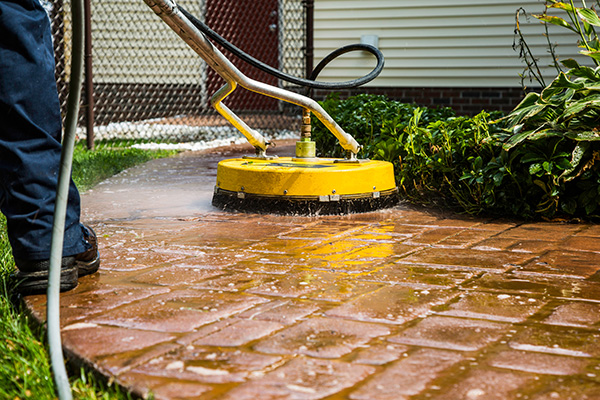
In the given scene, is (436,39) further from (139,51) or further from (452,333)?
(452,333)

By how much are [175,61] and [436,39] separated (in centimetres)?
519

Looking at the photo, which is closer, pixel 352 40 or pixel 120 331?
pixel 120 331

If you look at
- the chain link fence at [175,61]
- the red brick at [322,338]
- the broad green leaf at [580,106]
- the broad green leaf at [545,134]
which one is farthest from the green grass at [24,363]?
the chain link fence at [175,61]

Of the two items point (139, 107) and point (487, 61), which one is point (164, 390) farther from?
point (139, 107)

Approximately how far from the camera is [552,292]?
8.43 ft

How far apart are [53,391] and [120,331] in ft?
1.11

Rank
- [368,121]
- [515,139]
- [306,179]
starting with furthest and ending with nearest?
1. [368,121]
2. [306,179]
3. [515,139]

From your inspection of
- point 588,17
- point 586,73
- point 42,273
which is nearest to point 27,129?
point 42,273

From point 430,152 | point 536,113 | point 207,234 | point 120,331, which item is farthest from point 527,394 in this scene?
point 430,152

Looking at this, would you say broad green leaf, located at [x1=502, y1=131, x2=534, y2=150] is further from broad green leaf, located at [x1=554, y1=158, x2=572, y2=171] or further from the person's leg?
the person's leg

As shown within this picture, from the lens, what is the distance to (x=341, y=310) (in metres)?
2.33

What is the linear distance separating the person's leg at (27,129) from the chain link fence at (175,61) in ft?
29.2

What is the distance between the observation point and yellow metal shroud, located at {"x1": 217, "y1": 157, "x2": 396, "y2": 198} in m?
4.12

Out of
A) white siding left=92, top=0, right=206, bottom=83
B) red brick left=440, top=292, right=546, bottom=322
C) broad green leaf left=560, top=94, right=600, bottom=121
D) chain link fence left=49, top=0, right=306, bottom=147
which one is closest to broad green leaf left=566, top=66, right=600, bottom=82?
broad green leaf left=560, top=94, right=600, bottom=121
